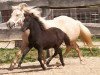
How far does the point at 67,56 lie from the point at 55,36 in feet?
7.89

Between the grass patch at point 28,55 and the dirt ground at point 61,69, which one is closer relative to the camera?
the dirt ground at point 61,69

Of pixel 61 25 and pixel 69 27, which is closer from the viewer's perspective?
pixel 61 25

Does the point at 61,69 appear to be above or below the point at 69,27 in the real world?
below

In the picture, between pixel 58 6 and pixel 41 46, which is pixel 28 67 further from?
pixel 58 6

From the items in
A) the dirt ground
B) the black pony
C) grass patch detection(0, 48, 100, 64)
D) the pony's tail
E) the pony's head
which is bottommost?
grass patch detection(0, 48, 100, 64)

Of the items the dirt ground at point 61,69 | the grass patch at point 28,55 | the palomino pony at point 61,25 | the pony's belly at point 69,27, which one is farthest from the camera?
the grass patch at point 28,55

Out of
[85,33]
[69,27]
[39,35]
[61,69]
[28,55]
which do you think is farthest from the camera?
[28,55]

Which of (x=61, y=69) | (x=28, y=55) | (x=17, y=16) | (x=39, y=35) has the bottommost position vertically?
(x=28, y=55)

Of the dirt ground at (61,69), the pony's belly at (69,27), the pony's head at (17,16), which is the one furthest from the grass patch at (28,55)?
the pony's head at (17,16)

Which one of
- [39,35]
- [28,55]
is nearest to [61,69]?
[39,35]

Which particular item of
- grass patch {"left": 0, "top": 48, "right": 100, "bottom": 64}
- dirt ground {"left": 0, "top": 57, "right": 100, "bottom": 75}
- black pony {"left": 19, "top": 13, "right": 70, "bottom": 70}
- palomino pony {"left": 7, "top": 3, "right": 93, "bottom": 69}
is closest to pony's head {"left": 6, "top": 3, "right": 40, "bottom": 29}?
palomino pony {"left": 7, "top": 3, "right": 93, "bottom": 69}

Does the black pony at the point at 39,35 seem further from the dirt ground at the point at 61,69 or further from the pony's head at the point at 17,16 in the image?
the dirt ground at the point at 61,69

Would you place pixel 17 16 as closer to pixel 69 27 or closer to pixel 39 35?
pixel 39 35

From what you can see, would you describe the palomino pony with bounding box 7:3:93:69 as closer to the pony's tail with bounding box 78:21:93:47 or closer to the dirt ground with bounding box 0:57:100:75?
the pony's tail with bounding box 78:21:93:47
